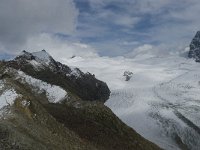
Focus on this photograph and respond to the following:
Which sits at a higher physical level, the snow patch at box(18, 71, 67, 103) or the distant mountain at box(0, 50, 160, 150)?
the snow patch at box(18, 71, 67, 103)

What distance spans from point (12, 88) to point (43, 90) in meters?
104

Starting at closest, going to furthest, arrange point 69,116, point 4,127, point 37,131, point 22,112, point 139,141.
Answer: point 4,127
point 37,131
point 22,112
point 69,116
point 139,141

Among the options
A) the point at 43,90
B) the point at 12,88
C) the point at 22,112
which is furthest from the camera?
the point at 43,90

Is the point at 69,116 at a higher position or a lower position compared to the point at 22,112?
higher

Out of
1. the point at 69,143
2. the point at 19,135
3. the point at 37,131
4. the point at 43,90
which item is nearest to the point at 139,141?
the point at 43,90

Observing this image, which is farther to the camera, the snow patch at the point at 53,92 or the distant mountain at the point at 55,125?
the snow patch at the point at 53,92

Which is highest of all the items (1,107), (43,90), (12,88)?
(43,90)

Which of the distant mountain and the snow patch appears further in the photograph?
the snow patch

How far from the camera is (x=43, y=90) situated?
193m

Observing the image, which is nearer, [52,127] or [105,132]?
[52,127]

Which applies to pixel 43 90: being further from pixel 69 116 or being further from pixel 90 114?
pixel 69 116

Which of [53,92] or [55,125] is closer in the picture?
[55,125]

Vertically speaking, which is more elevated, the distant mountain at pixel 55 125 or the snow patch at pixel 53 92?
the snow patch at pixel 53 92

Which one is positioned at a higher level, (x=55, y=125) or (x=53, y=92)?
(x=53, y=92)
